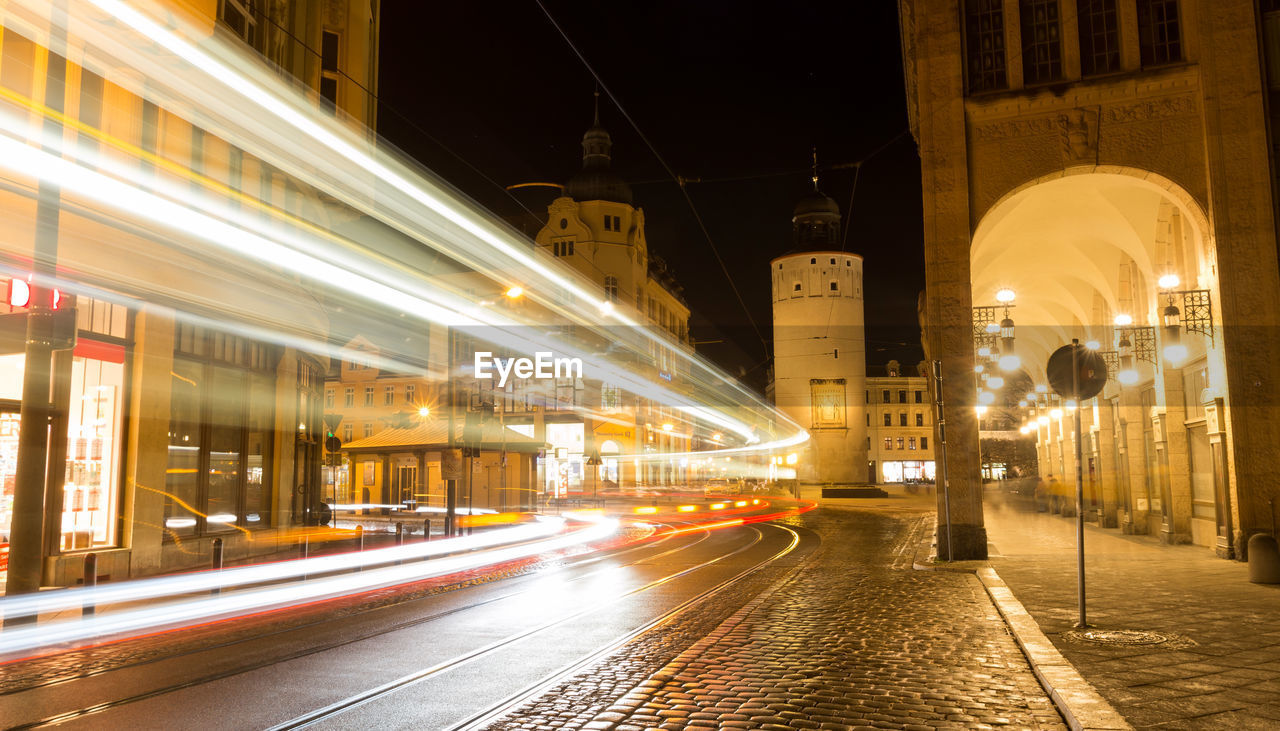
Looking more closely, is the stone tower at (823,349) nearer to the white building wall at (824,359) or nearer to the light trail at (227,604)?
the white building wall at (824,359)

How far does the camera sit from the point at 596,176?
67562mm

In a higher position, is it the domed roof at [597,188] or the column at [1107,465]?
the domed roof at [597,188]

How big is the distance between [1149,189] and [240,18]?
19.0 meters

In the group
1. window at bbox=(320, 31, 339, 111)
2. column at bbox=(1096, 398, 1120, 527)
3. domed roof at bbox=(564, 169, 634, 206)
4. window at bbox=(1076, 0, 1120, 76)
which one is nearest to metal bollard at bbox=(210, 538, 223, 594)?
window at bbox=(320, 31, 339, 111)

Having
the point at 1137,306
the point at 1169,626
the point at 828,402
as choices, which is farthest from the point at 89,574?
the point at 828,402

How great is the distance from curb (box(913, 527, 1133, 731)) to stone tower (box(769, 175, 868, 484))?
53.3 metres

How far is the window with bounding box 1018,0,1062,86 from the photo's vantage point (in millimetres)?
18391

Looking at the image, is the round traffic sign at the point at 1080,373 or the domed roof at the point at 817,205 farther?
the domed roof at the point at 817,205

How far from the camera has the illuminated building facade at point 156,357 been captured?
1226 centimetres

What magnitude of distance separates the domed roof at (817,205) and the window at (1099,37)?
5014cm

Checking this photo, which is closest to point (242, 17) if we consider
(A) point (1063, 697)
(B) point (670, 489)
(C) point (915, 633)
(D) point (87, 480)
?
(D) point (87, 480)

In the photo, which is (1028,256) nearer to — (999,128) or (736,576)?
(999,128)

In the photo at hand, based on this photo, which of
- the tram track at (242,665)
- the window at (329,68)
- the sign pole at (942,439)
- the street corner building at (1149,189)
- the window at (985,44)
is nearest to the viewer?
the tram track at (242,665)

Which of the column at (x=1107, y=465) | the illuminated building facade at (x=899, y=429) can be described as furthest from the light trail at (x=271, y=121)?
the illuminated building facade at (x=899, y=429)
